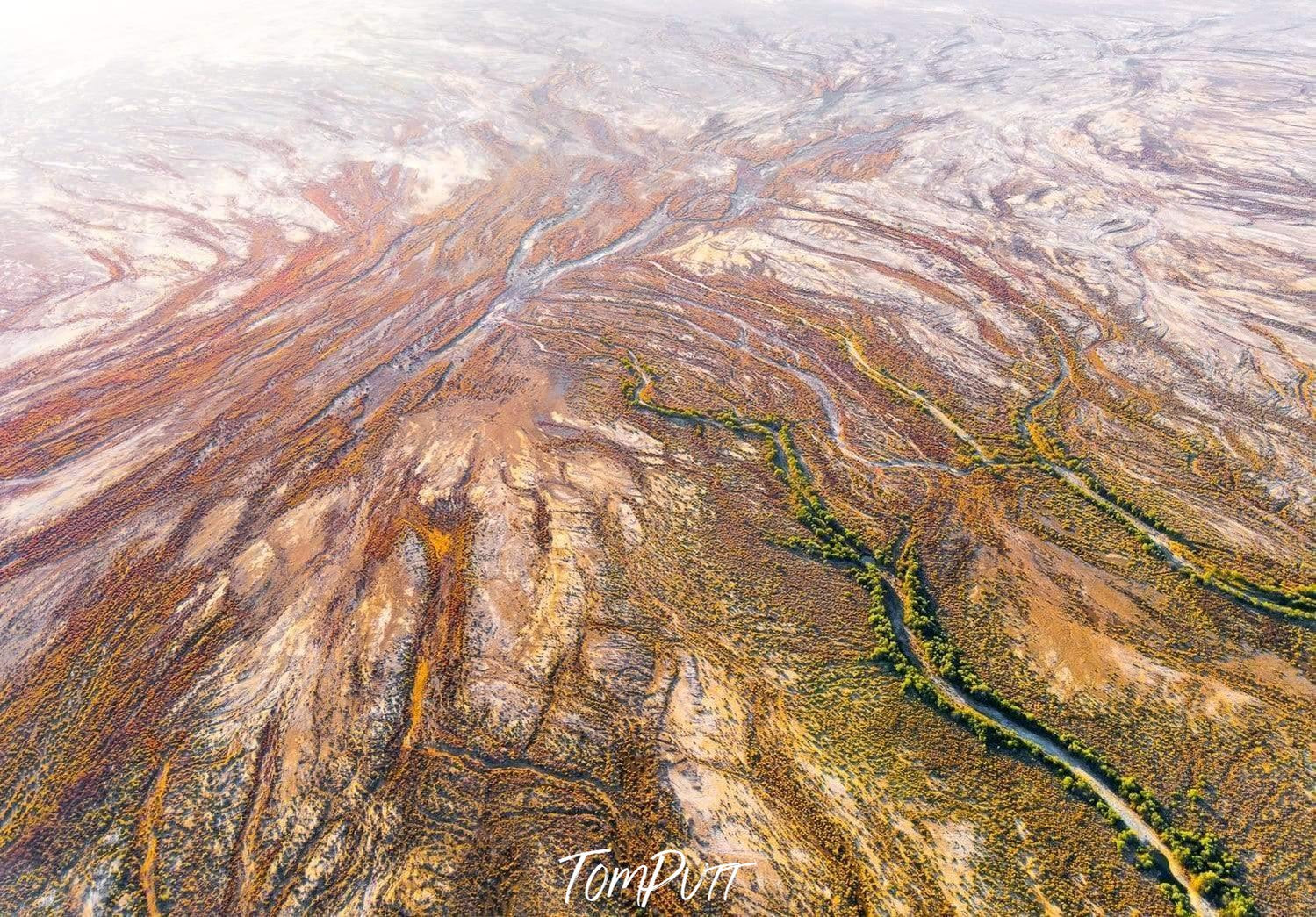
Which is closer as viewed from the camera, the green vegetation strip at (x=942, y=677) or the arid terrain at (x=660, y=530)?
the green vegetation strip at (x=942, y=677)

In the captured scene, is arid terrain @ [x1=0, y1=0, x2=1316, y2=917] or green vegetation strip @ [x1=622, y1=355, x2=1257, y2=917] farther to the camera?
arid terrain @ [x1=0, y1=0, x2=1316, y2=917]

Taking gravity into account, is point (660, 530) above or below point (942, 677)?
above

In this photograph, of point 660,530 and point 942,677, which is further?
point 660,530

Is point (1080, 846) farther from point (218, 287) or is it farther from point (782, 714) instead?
point (218, 287)
